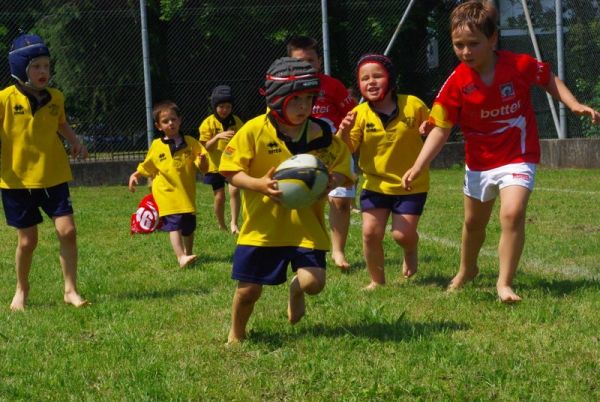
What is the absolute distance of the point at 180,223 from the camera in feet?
30.5

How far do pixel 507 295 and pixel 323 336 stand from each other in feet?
4.49

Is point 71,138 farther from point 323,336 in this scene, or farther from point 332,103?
point 323,336

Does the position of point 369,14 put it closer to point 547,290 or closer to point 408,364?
point 547,290

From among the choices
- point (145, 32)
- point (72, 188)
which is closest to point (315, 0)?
point (145, 32)

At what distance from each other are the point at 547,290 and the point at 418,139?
1507mm

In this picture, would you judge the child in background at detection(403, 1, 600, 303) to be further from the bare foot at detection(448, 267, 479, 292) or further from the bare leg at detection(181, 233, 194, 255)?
the bare leg at detection(181, 233, 194, 255)

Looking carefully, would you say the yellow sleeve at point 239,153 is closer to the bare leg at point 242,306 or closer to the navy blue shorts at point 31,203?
the bare leg at point 242,306

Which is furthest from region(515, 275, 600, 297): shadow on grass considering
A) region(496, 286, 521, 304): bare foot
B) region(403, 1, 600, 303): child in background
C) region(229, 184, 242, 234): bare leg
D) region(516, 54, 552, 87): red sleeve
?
region(229, 184, 242, 234): bare leg

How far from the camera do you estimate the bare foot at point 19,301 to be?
7094 mm

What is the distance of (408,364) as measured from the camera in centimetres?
486

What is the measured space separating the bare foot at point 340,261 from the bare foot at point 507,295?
206 cm

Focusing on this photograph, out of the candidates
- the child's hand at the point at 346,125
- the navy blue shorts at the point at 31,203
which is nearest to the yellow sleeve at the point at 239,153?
the child's hand at the point at 346,125

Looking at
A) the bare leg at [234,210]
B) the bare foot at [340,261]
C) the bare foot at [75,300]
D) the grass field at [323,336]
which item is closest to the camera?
the grass field at [323,336]

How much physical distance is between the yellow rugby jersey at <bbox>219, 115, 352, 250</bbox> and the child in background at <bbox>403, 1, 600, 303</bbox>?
1.14 metres
